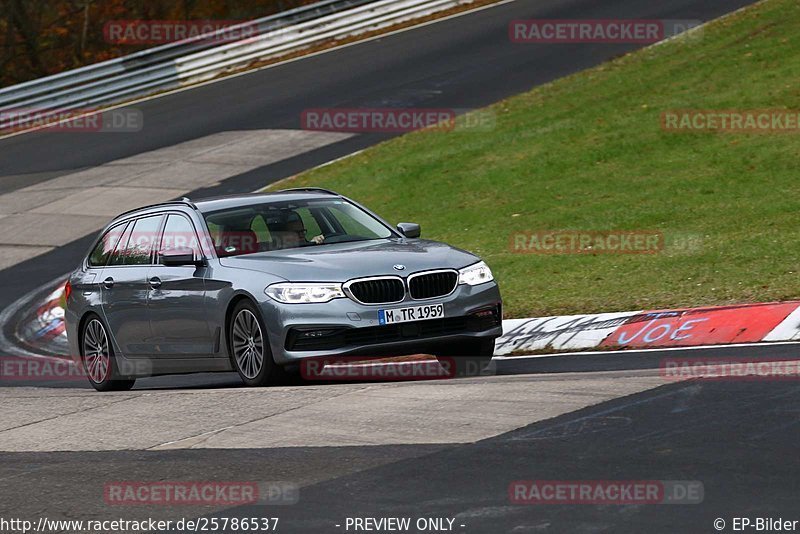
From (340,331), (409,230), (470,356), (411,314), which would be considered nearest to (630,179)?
(409,230)

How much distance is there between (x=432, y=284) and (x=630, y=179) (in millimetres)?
9204

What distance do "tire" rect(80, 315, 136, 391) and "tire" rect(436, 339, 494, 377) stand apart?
3.19 m

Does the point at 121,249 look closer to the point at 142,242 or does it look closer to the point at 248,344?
the point at 142,242

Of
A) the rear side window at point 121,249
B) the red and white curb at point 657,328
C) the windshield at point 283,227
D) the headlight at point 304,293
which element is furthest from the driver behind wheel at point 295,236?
the red and white curb at point 657,328

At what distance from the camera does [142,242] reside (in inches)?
486

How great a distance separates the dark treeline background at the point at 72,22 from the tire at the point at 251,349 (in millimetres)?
32942

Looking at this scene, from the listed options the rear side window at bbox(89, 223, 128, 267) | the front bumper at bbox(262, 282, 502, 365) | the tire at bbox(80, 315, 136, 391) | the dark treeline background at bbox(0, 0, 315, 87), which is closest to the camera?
the front bumper at bbox(262, 282, 502, 365)

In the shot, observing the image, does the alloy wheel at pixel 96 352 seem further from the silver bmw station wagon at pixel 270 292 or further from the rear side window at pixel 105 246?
the rear side window at pixel 105 246

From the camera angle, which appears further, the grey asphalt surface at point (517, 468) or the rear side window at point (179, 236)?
the rear side window at point (179, 236)

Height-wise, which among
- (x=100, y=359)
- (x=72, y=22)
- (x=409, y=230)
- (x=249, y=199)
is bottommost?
(x=100, y=359)

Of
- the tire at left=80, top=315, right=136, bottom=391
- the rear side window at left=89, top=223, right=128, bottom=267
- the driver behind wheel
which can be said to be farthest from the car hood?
the rear side window at left=89, top=223, right=128, bottom=267

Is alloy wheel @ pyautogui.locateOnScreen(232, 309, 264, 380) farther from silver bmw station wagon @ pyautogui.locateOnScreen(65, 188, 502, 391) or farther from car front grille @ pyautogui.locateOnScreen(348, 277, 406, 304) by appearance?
car front grille @ pyautogui.locateOnScreen(348, 277, 406, 304)

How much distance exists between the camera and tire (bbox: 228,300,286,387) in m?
10.5

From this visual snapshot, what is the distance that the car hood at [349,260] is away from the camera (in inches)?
408
